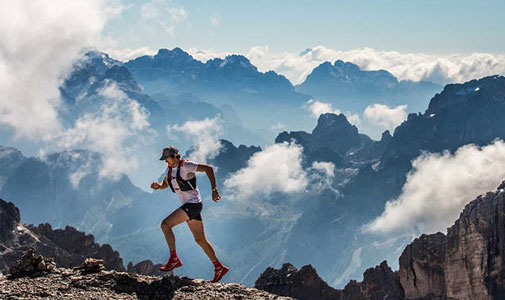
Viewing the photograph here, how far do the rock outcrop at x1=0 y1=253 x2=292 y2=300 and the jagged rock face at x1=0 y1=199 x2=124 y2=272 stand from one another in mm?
91451

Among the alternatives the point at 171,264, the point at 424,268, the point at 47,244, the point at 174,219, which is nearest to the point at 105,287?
the point at 171,264

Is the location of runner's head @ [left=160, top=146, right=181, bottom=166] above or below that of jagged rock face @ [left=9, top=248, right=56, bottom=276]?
above

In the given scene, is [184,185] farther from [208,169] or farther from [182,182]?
[208,169]

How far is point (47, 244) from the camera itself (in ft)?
389

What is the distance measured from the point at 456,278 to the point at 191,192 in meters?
69.6

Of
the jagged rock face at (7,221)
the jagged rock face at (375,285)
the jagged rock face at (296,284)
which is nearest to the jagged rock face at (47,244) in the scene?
the jagged rock face at (7,221)

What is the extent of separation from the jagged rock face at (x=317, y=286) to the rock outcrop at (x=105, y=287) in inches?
2903

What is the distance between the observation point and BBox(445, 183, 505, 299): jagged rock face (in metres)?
75.1

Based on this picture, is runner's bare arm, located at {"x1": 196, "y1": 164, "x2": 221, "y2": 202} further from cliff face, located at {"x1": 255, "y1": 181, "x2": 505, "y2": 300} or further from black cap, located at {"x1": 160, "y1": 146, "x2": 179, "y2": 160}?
cliff face, located at {"x1": 255, "y1": 181, "x2": 505, "y2": 300}

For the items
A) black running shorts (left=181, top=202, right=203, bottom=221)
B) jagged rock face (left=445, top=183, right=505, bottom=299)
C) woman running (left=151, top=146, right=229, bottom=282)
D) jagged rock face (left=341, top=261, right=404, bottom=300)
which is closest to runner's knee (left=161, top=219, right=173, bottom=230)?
woman running (left=151, top=146, right=229, bottom=282)

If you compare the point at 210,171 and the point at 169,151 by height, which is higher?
the point at 169,151

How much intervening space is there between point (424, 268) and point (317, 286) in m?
20.9

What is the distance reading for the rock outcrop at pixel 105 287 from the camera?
1806cm

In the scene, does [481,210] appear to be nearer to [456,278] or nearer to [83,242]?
[456,278]
